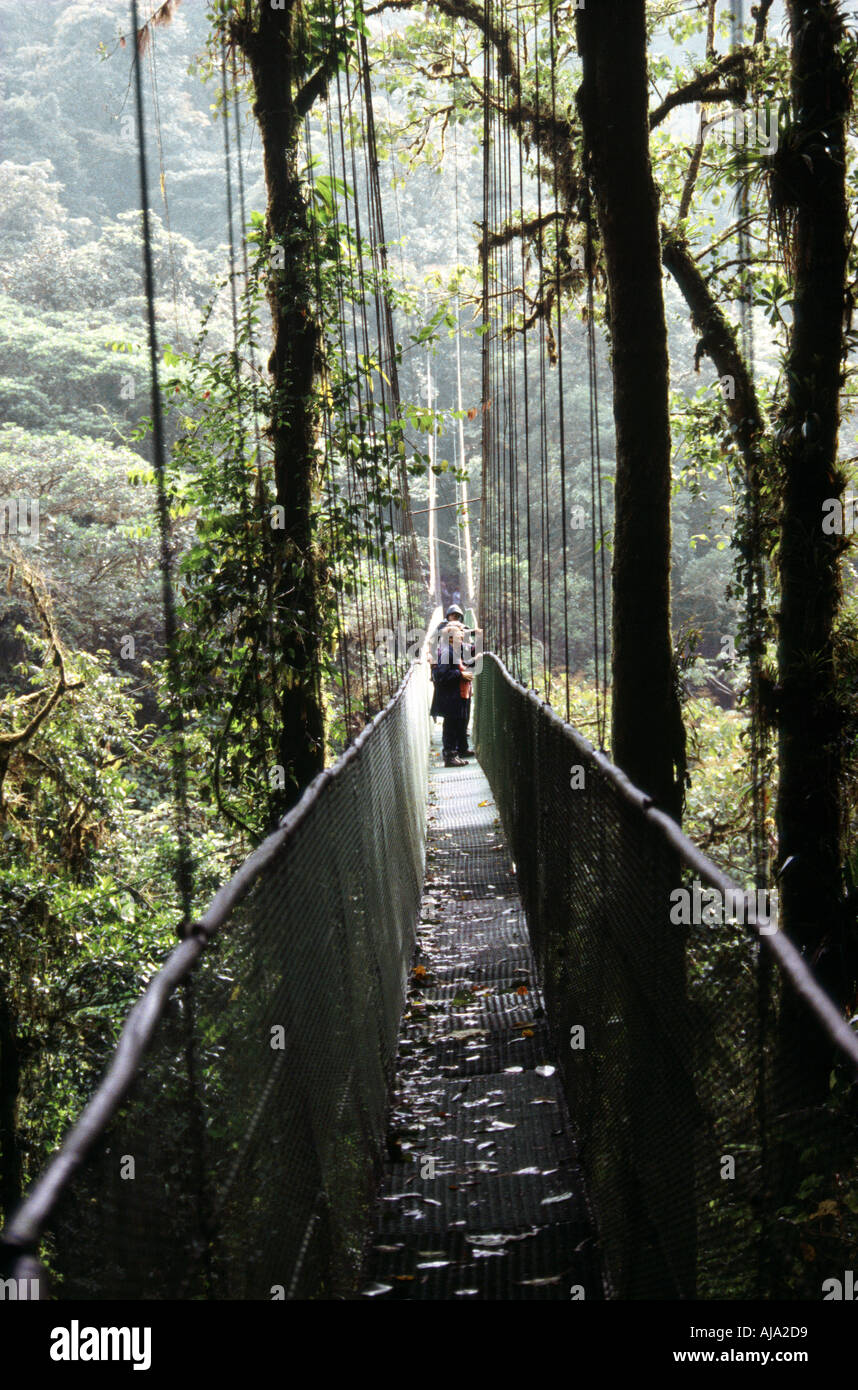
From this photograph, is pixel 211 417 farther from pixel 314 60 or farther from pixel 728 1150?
pixel 728 1150

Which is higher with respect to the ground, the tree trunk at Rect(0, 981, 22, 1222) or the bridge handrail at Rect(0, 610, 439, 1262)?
the bridge handrail at Rect(0, 610, 439, 1262)

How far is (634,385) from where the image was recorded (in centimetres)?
421

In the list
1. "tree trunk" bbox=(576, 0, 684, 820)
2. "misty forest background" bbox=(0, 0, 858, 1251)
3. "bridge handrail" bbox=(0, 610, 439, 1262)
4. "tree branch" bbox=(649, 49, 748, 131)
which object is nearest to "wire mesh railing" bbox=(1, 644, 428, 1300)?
"bridge handrail" bbox=(0, 610, 439, 1262)

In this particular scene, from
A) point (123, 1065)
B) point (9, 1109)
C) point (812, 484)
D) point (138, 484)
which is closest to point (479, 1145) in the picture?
point (123, 1065)

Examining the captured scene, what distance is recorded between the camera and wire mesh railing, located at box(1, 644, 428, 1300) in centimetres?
95

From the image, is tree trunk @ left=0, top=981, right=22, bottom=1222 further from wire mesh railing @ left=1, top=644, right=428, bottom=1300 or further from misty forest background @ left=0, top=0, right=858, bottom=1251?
wire mesh railing @ left=1, top=644, right=428, bottom=1300

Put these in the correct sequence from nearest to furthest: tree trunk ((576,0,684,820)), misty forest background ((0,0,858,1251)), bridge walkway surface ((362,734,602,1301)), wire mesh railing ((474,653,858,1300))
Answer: wire mesh railing ((474,653,858,1300))
bridge walkway surface ((362,734,602,1301))
tree trunk ((576,0,684,820))
misty forest background ((0,0,858,1251))

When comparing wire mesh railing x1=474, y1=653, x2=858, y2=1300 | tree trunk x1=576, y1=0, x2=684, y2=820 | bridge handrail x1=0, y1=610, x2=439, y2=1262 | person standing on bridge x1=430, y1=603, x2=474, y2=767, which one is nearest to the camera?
bridge handrail x1=0, y1=610, x2=439, y2=1262

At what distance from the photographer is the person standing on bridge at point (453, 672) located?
9.30 m

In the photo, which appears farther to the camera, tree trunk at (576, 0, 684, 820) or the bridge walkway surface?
tree trunk at (576, 0, 684, 820)

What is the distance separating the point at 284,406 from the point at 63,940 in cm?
283

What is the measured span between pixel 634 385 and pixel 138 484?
156 inches

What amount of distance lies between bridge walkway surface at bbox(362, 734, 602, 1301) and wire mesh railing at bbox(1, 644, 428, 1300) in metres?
0.12

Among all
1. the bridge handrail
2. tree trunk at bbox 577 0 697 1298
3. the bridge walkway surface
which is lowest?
the bridge walkway surface
